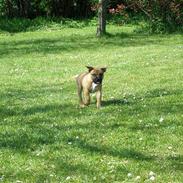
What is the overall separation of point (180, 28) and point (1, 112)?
19.7m

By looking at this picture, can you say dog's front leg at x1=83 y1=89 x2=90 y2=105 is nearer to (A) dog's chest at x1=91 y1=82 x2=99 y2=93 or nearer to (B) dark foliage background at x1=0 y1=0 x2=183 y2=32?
(A) dog's chest at x1=91 y1=82 x2=99 y2=93

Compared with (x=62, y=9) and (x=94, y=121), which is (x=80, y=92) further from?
(x=62, y=9)

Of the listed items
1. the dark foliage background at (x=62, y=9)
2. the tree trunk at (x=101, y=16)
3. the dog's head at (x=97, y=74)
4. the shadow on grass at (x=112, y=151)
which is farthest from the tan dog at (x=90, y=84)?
the dark foliage background at (x=62, y=9)

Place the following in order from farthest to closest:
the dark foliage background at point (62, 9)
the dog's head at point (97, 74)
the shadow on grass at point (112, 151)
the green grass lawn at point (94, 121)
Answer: the dark foliage background at point (62, 9) < the dog's head at point (97, 74) < the shadow on grass at point (112, 151) < the green grass lawn at point (94, 121)

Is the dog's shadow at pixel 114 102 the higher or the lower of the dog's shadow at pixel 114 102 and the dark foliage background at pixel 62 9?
the lower

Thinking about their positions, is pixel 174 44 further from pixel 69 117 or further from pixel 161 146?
pixel 161 146

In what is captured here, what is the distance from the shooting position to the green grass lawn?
330 inches

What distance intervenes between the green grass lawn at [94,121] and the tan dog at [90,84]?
0.25 m

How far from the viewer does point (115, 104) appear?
12.6m

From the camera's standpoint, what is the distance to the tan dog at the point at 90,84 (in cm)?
1177

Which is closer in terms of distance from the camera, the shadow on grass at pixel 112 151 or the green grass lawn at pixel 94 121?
the green grass lawn at pixel 94 121

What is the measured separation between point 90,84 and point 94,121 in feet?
3.88

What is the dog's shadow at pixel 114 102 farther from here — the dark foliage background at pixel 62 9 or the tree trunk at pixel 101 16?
the dark foliage background at pixel 62 9

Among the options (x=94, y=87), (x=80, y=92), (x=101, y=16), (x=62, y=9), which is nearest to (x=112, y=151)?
(x=94, y=87)
